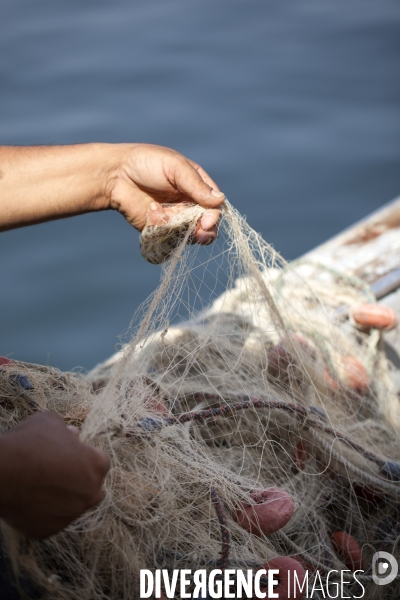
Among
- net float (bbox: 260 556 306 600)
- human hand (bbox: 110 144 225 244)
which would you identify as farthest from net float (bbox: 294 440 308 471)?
human hand (bbox: 110 144 225 244)

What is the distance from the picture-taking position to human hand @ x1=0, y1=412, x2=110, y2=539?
3.07 feet

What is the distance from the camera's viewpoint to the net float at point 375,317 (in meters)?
2.10

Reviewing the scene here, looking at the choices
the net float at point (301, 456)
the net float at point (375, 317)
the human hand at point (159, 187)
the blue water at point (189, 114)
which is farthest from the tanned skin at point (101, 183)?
the blue water at point (189, 114)

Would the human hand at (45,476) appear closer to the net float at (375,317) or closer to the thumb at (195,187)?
the thumb at (195,187)

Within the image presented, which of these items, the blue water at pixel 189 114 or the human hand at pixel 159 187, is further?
the blue water at pixel 189 114

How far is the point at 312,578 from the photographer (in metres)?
1.39

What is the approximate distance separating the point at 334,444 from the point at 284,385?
0.22 meters

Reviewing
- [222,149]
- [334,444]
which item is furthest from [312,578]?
[222,149]

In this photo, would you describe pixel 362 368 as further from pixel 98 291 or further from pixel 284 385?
pixel 98 291

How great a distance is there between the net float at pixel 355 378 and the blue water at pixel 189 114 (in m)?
1.68

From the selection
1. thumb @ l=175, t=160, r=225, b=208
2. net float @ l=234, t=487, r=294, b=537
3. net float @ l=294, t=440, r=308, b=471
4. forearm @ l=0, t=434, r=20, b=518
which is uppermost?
thumb @ l=175, t=160, r=225, b=208

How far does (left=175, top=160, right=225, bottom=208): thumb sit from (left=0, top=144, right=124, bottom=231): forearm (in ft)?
0.81

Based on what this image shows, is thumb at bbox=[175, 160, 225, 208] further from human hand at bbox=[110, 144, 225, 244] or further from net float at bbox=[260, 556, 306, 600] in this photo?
net float at bbox=[260, 556, 306, 600]

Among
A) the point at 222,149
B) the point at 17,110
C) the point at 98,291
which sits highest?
the point at 17,110
